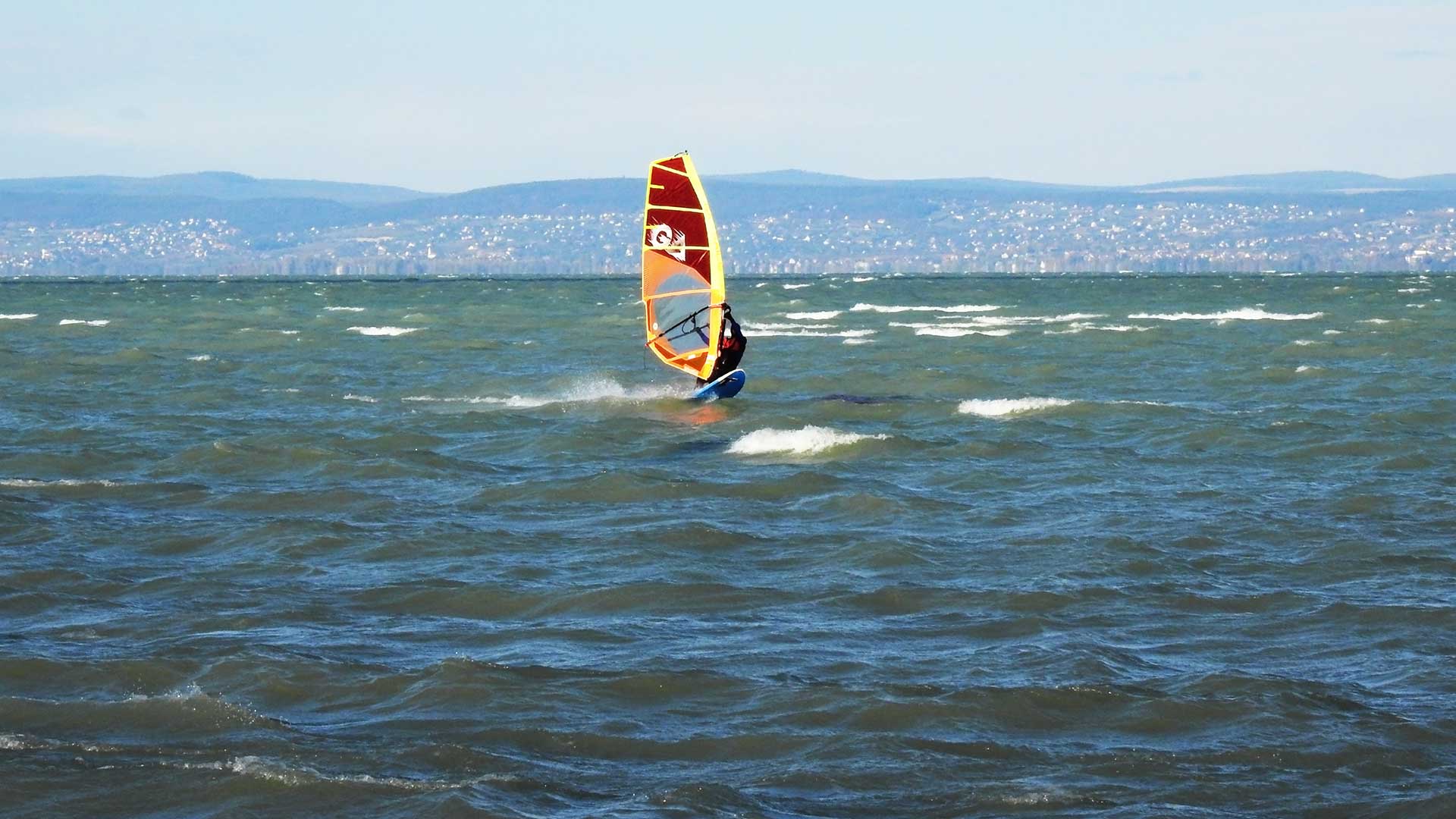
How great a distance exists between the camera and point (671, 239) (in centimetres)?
3547

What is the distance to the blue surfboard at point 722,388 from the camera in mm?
36000

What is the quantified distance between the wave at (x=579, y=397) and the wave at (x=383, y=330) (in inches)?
1220

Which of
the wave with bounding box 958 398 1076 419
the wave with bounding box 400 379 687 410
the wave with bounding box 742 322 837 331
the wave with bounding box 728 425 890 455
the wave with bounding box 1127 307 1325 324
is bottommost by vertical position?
the wave with bounding box 1127 307 1325 324

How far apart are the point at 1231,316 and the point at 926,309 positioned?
22.0 m

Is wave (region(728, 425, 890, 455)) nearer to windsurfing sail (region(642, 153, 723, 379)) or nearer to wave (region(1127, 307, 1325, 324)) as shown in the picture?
windsurfing sail (region(642, 153, 723, 379))

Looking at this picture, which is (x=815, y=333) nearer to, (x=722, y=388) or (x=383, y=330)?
(x=383, y=330)

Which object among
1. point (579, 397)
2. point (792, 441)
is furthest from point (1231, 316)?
point (792, 441)

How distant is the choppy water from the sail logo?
2904mm

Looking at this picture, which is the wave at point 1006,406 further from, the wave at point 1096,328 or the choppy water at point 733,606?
the wave at point 1096,328

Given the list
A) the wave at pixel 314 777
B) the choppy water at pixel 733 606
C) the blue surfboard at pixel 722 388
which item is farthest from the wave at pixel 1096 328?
the wave at pixel 314 777

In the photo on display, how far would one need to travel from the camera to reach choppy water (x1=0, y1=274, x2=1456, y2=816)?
12297 mm

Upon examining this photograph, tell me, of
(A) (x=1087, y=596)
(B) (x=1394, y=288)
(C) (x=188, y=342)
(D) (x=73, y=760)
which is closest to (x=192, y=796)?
(D) (x=73, y=760)

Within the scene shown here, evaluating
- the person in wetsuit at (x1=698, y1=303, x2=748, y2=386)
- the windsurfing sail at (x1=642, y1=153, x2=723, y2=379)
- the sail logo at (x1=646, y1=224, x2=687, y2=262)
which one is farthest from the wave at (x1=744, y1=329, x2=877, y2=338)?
the sail logo at (x1=646, y1=224, x2=687, y2=262)

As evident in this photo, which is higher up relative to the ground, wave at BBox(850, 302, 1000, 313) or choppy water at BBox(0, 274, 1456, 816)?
choppy water at BBox(0, 274, 1456, 816)
